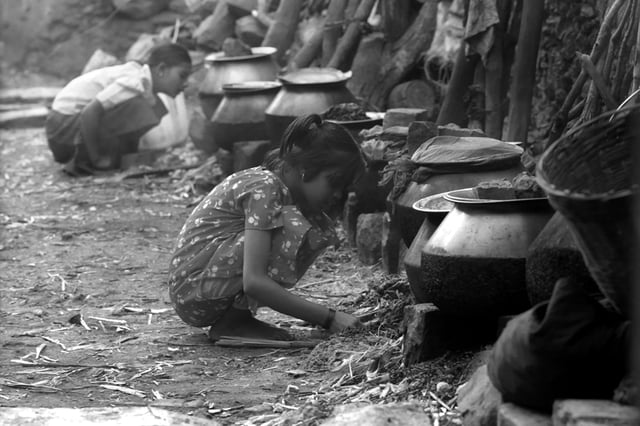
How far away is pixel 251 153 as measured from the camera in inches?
317

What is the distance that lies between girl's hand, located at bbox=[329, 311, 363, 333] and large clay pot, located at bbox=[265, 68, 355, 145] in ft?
9.35

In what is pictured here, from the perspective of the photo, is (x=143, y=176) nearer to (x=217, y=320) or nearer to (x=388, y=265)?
(x=388, y=265)

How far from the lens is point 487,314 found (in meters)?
3.45

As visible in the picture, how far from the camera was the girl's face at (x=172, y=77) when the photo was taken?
959cm

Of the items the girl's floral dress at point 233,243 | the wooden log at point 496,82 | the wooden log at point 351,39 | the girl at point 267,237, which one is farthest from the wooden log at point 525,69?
the wooden log at point 351,39

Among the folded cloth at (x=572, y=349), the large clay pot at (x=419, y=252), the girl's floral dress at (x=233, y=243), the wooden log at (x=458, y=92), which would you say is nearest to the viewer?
the folded cloth at (x=572, y=349)

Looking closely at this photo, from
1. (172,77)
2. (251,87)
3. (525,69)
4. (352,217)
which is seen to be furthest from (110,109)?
(525,69)

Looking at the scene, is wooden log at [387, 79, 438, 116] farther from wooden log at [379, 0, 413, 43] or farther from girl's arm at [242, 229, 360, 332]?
girl's arm at [242, 229, 360, 332]

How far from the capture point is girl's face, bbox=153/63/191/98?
9.59m

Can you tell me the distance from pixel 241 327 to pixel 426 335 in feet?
3.95

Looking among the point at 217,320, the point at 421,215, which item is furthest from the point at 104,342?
the point at 421,215

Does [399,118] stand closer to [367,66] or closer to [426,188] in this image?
[426,188]

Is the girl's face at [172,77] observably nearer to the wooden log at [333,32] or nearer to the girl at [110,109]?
the girl at [110,109]

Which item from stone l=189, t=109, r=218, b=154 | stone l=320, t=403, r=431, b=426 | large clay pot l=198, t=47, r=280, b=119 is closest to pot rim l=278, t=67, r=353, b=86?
large clay pot l=198, t=47, r=280, b=119
